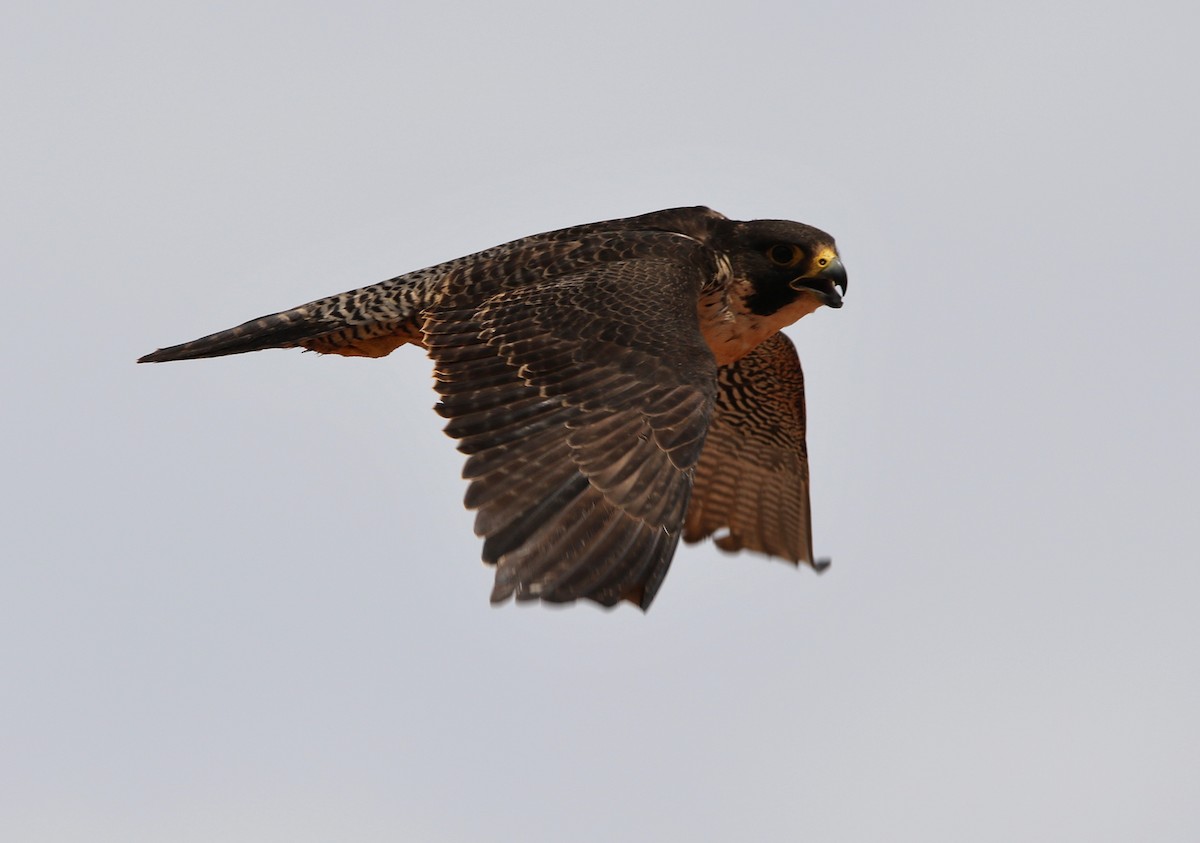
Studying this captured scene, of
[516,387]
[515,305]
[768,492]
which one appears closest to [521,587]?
[516,387]

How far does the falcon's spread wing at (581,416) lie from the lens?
1017 centimetres

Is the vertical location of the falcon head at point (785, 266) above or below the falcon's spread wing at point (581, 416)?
above

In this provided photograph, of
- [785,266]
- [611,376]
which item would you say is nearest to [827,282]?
[785,266]

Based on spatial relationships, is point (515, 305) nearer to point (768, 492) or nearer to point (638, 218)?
point (638, 218)

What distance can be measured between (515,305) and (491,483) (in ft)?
6.25

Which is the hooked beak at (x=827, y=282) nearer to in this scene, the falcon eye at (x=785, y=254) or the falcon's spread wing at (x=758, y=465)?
the falcon eye at (x=785, y=254)

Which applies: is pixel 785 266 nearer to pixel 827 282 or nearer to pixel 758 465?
pixel 827 282

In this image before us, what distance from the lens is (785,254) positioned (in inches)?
525

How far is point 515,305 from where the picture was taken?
39.7 ft

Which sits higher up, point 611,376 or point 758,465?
point 758,465

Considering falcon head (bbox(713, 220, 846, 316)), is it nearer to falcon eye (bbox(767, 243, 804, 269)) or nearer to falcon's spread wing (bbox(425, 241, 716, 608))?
falcon eye (bbox(767, 243, 804, 269))

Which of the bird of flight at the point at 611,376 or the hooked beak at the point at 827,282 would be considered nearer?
the bird of flight at the point at 611,376

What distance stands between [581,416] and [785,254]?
2904 millimetres

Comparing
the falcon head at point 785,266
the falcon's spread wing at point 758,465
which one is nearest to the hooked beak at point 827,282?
the falcon head at point 785,266
